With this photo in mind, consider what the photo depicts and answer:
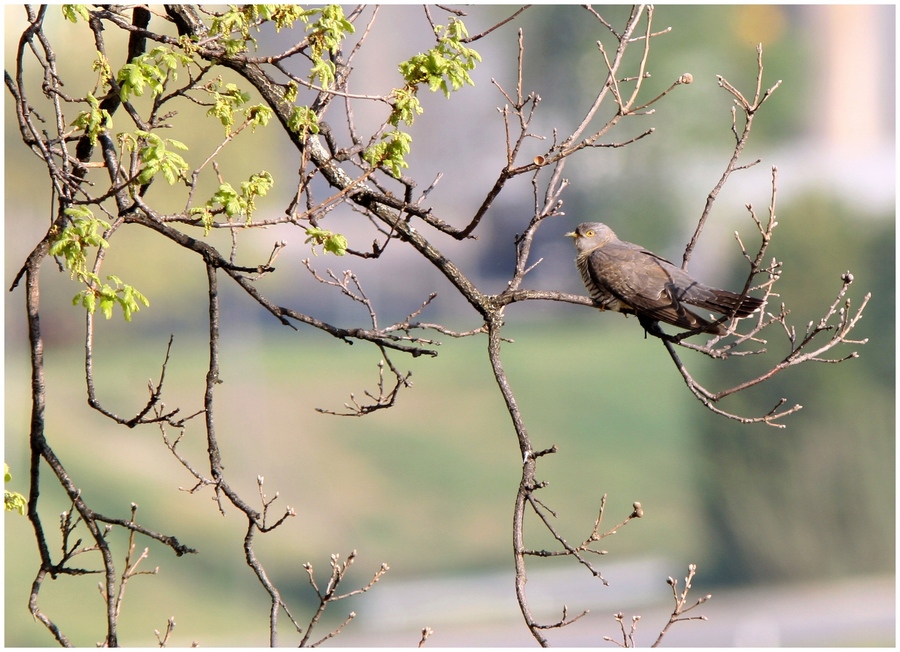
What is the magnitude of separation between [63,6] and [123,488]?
24094 millimetres

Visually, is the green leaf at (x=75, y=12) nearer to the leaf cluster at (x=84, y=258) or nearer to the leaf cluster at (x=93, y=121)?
the leaf cluster at (x=93, y=121)

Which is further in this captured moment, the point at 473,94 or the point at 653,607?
the point at 473,94

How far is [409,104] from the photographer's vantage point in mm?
3752

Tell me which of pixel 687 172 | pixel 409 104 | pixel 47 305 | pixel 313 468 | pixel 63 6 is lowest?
pixel 409 104

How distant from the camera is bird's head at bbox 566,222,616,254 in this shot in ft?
23.0

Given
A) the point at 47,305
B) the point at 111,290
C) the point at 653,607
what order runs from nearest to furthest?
the point at 111,290 → the point at 653,607 → the point at 47,305

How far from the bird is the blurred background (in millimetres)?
3688

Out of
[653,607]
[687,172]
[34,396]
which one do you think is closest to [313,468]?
[653,607]

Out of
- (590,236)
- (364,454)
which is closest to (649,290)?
(590,236)

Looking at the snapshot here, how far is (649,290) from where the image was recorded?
5699 mm

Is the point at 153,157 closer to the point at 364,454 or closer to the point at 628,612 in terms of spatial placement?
the point at 628,612

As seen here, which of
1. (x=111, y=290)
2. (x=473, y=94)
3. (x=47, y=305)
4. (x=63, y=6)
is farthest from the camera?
(x=473, y=94)

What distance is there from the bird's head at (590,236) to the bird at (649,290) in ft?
0.12

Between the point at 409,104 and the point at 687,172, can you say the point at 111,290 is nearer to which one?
the point at 409,104
